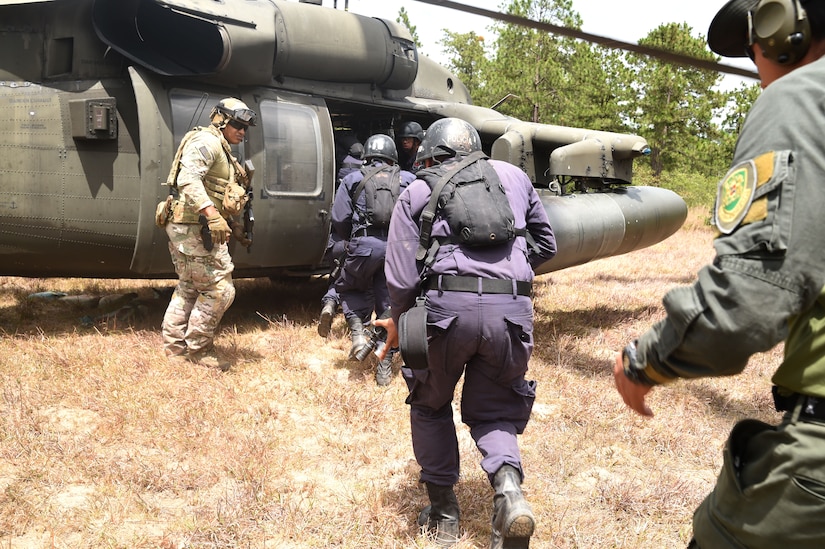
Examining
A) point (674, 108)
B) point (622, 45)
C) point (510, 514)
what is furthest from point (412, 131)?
point (674, 108)

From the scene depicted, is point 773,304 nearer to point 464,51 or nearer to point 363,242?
point 363,242

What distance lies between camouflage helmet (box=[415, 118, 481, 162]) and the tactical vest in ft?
6.92

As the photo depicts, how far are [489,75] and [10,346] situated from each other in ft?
78.4

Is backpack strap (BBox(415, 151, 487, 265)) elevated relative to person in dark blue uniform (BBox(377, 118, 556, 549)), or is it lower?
elevated

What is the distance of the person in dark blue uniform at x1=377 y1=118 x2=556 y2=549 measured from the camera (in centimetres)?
295

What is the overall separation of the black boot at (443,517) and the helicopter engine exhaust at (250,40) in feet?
12.3

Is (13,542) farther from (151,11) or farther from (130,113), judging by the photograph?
(151,11)

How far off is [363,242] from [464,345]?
265 cm

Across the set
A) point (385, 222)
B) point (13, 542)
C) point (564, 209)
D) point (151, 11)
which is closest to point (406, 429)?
point (385, 222)

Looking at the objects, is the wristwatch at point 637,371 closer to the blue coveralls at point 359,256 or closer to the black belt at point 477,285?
the black belt at point 477,285

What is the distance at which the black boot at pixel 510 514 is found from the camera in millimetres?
2678

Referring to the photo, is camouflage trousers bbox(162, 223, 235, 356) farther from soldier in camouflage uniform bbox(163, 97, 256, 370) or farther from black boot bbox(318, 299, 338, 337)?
black boot bbox(318, 299, 338, 337)

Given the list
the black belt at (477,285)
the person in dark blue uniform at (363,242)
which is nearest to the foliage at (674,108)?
the person in dark blue uniform at (363,242)

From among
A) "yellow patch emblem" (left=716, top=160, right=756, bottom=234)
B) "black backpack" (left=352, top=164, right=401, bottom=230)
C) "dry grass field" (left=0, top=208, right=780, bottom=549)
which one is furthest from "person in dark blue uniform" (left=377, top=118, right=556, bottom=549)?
"black backpack" (left=352, top=164, right=401, bottom=230)
